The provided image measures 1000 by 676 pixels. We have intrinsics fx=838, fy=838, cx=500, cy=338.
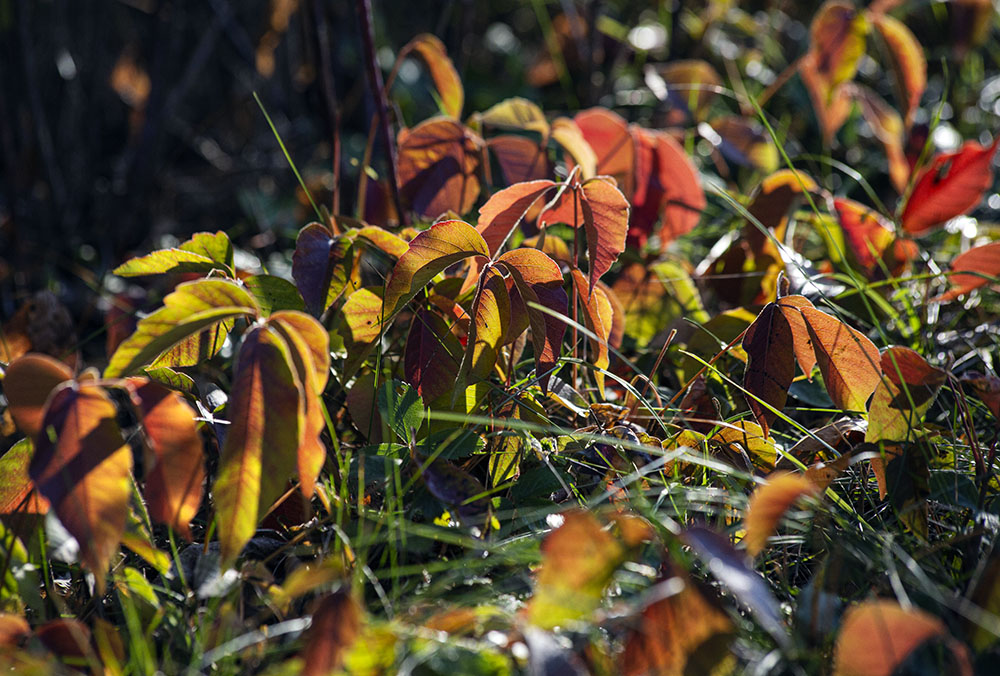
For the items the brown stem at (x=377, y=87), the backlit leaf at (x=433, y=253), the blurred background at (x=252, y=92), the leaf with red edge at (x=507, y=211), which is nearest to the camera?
the backlit leaf at (x=433, y=253)

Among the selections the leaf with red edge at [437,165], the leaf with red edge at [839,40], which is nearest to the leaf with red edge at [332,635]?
the leaf with red edge at [437,165]

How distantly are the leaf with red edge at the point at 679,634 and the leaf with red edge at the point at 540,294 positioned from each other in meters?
0.30

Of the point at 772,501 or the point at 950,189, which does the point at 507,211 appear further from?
the point at 950,189

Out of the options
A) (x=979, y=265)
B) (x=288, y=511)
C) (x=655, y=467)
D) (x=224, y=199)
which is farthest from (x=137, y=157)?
(x=979, y=265)

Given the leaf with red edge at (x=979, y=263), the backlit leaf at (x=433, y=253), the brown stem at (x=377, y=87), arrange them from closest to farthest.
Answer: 1. the backlit leaf at (x=433, y=253)
2. the leaf with red edge at (x=979, y=263)
3. the brown stem at (x=377, y=87)

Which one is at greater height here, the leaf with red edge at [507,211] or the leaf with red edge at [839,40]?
the leaf with red edge at [839,40]

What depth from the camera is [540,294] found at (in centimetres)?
95

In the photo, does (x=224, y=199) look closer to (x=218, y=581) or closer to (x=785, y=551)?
(x=218, y=581)

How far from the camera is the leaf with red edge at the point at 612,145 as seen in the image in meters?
1.36

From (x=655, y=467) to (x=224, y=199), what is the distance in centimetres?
182

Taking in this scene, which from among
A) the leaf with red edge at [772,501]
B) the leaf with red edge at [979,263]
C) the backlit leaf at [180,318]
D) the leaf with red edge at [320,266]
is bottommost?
the leaf with red edge at [979,263]

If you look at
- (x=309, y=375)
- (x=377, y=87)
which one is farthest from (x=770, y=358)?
(x=377, y=87)

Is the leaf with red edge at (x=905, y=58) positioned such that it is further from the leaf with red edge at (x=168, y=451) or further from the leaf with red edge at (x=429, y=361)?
the leaf with red edge at (x=168, y=451)

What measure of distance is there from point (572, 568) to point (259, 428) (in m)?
0.30
